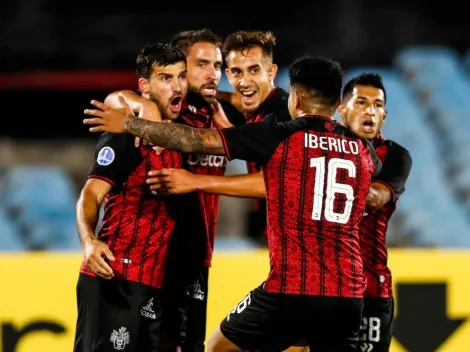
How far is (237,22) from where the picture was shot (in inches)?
506

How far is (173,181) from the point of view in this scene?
4.53 meters

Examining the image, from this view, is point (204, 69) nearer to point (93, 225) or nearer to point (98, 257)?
point (93, 225)

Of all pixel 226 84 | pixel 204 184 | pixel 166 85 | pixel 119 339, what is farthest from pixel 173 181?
pixel 226 84

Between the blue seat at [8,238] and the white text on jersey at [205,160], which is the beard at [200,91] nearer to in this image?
the white text on jersey at [205,160]

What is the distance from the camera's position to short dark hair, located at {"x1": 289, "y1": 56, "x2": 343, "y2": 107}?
436cm

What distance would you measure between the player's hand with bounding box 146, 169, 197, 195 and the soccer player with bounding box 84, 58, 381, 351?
0.72 feet

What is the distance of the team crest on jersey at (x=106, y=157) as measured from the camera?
15.2ft

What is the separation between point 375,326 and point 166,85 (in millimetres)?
1720

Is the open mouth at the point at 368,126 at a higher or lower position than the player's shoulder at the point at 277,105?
lower

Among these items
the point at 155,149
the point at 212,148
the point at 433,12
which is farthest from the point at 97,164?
the point at 433,12

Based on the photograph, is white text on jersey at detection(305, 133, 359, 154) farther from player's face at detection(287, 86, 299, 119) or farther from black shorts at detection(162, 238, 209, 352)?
black shorts at detection(162, 238, 209, 352)

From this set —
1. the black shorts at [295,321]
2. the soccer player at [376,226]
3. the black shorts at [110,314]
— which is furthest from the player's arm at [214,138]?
the soccer player at [376,226]

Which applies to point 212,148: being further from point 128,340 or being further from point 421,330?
point 421,330

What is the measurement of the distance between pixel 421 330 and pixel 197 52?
8.12ft
